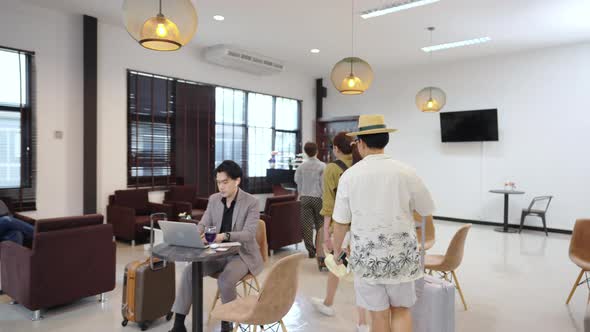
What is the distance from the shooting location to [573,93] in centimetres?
750

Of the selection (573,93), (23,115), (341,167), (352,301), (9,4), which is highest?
(9,4)

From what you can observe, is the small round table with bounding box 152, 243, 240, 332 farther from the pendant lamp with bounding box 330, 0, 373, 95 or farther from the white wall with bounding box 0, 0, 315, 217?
the white wall with bounding box 0, 0, 315, 217

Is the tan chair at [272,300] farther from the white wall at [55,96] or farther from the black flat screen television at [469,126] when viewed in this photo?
the black flat screen television at [469,126]

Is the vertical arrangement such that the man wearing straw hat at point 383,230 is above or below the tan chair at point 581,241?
above

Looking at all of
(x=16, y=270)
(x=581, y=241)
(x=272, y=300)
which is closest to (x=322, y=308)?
(x=272, y=300)

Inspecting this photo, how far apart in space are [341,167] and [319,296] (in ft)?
4.55

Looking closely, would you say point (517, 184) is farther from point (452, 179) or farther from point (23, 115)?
point (23, 115)

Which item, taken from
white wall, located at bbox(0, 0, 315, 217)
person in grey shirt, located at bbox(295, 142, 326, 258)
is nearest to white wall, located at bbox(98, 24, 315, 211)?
white wall, located at bbox(0, 0, 315, 217)

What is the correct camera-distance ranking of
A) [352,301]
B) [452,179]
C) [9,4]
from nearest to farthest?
[352,301] < [9,4] < [452,179]

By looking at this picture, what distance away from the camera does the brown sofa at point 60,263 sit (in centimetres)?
329

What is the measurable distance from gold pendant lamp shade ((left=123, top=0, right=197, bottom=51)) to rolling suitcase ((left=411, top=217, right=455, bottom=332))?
8.41ft

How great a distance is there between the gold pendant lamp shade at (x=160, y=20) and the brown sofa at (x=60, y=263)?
5.74 ft

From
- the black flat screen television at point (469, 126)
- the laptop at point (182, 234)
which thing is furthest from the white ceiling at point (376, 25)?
the laptop at point (182, 234)

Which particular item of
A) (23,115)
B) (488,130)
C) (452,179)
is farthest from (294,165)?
(23,115)
